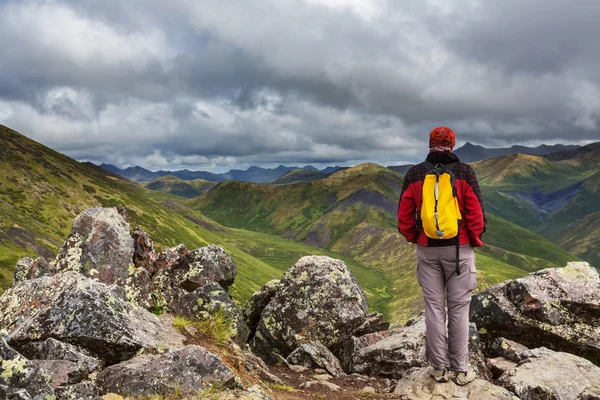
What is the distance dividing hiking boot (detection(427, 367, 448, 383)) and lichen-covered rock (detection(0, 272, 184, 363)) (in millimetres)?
9656

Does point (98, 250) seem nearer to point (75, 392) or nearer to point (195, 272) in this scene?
point (195, 272)

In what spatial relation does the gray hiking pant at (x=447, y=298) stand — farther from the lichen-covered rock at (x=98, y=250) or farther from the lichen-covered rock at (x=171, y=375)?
the lichen-covered rock at (x=98, y=250)

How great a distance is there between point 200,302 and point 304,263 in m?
8.93

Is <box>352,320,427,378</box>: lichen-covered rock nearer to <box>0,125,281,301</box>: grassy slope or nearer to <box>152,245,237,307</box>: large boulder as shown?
<box>152,245,237,307</box>: large boulder

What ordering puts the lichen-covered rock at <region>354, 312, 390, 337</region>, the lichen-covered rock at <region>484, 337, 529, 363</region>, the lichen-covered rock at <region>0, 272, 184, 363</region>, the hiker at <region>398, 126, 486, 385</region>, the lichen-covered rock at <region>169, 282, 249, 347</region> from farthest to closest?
the lichen-covered rock at <region>354, 312, 390, 337</region> → the lichen-covered rock at <region>169, 282, 249, 347</region> → the lichen-covered rock at <region>484, 337, 529, 363</region> → the hiker at <region>398, 126, 486, 385</region> → the lichen-covered rock at <region>0, 272, 184, 363</region>

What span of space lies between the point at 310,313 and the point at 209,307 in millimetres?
7421

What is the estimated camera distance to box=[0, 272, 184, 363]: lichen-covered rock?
38.2 ft

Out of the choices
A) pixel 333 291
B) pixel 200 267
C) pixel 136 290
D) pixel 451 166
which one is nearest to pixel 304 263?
pixel 333 291

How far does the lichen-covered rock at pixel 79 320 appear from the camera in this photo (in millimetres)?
11648

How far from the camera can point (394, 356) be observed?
757 inches

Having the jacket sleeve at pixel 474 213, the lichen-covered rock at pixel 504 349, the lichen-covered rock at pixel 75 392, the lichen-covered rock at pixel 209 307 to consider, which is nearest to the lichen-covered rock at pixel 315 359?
the lichen-covered rock at pixel 209 307

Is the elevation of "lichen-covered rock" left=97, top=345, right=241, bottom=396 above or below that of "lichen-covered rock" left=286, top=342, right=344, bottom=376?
above

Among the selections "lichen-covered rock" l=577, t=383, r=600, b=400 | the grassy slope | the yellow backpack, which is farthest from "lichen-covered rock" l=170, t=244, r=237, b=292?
the grassy slope

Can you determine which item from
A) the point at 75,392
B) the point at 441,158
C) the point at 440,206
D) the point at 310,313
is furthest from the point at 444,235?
the point at 310,313
